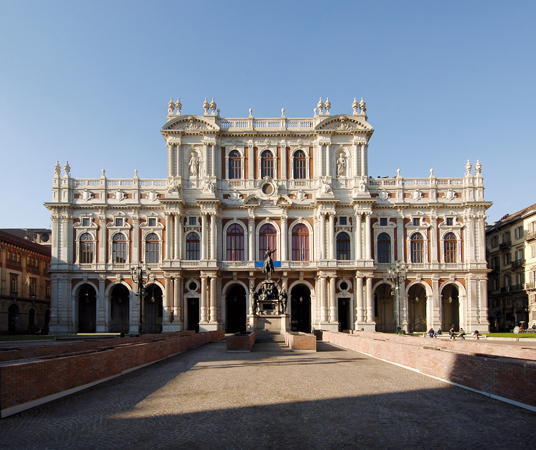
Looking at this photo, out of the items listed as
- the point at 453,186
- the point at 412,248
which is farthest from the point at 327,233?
the point at 453,186

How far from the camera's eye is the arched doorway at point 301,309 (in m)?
63.5

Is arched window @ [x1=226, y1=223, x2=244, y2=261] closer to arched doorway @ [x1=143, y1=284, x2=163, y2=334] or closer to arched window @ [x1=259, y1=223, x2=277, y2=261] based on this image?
arched window @ [x1=259, y1=223, x2=277, y2=261]

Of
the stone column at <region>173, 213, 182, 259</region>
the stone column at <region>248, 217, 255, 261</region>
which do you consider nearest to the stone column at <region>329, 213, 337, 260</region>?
the stone column at <region>248, 217, 255, 261</region>

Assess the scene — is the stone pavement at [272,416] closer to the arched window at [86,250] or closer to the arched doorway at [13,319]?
the arched window at [86,250]

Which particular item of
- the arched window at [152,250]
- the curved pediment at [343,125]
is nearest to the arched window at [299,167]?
the curved pediment at [343,125]

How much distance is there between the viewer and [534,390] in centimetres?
1358

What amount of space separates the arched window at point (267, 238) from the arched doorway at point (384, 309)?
44.6 ft

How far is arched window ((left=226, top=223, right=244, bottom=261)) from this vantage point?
61125 millimetres

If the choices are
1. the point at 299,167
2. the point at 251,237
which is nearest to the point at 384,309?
the point at 251,237

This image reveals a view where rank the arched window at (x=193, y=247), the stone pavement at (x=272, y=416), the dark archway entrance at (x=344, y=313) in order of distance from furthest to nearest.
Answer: the dark archway entrance at (x=344, y=313), the arched window at (x=193, y=247), the stone pavement at (x=272, y=416)

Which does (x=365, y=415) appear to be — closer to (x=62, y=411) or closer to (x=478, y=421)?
(x=478, y=421)

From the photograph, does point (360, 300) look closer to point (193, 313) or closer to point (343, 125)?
point (193, 313)

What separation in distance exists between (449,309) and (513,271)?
1108 centimetres

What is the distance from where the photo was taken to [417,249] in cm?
6119
